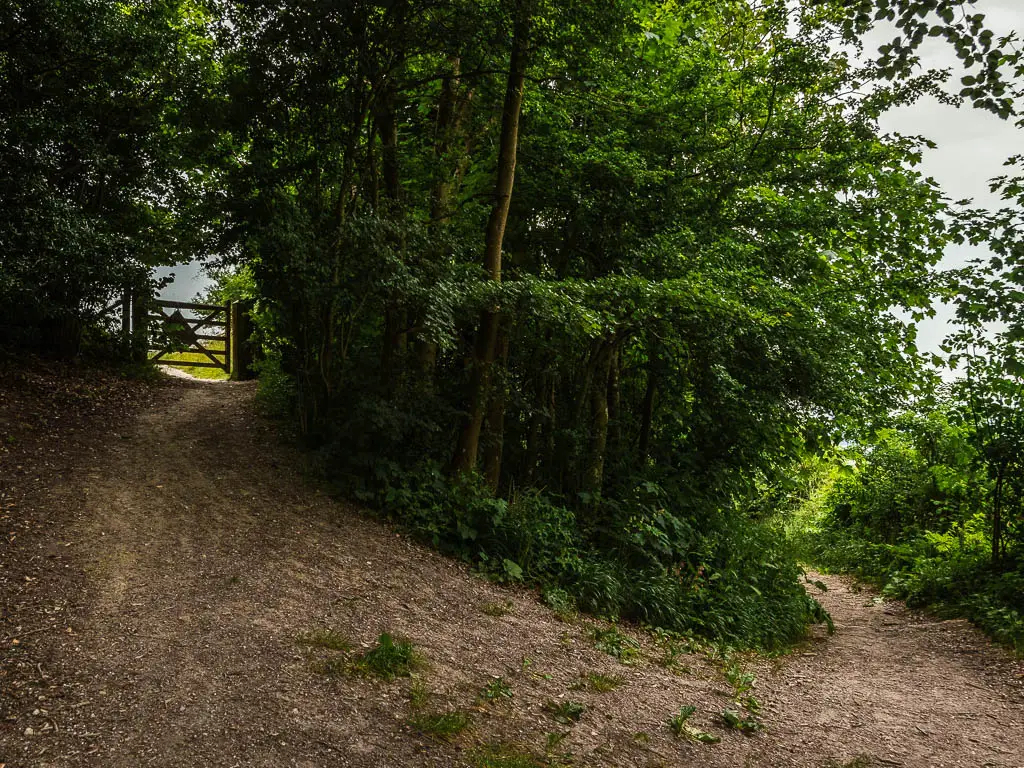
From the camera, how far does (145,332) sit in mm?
12867

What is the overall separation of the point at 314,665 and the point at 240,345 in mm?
12992

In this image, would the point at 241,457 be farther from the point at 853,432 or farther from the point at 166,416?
the point at 853,432

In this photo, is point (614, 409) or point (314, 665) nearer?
point (314, 665)

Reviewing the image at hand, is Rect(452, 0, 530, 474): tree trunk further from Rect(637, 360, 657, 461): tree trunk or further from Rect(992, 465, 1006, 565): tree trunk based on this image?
Rect(992, 465, 1006, 565): tree trunk

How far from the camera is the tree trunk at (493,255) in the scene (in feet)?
26.0

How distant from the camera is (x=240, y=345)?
53.2ft

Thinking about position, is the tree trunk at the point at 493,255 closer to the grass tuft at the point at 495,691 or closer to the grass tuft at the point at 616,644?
the grass tuft at the point at 616,644

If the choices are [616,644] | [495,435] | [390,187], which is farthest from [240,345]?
[616,644]

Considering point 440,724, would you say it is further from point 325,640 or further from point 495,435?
point 495,435

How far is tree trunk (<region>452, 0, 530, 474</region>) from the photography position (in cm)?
793

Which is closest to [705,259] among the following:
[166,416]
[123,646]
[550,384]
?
[550,384]

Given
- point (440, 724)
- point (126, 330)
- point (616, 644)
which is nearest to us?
point (440, 724)

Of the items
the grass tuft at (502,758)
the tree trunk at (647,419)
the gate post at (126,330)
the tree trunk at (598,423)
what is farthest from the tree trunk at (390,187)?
the gate post at (126,330)

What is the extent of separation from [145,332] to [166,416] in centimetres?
322
